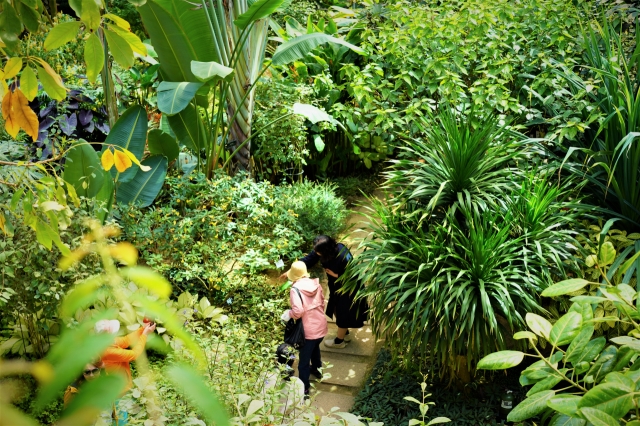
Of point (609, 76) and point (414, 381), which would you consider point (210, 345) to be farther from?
point (609, 76)

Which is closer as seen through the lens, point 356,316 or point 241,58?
point 356,316

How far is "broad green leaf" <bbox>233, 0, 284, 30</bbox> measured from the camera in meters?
6.19

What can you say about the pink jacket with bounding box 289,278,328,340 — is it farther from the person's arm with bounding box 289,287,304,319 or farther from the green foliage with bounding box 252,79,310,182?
the green foliage with bounding box 252,79,310,182

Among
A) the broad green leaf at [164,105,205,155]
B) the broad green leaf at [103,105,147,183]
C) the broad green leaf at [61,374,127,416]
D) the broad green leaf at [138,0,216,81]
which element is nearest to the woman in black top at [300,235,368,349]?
the broad green leaf at [164,105,205,155]

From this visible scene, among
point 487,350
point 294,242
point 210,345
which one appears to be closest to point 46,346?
point 210,345

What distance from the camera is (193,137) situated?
6.76 m

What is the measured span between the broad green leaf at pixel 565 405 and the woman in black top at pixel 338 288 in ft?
13.9

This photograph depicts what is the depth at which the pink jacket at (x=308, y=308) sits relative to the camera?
17.1 feet

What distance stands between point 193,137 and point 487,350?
3939 mm

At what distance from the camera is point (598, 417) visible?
1.13 m

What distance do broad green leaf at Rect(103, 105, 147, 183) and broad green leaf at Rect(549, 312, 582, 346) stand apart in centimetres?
536

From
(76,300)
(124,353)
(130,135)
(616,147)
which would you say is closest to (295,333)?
(130,135)

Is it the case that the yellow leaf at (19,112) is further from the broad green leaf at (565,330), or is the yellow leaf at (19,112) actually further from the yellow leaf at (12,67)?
the broad green leaf at (565,330)

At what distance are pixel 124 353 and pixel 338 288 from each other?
4948 millimetres
